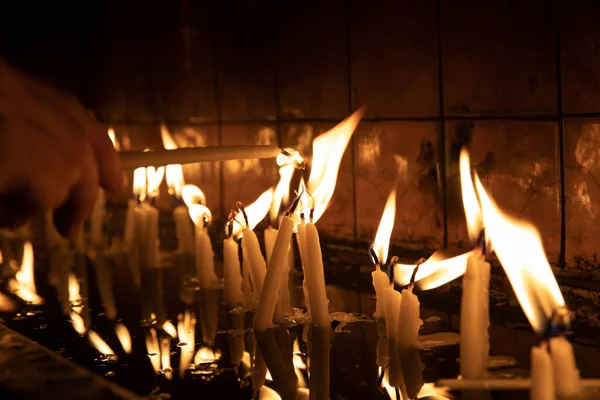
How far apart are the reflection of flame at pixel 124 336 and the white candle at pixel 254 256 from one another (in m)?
0.19

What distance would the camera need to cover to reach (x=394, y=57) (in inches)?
65.9

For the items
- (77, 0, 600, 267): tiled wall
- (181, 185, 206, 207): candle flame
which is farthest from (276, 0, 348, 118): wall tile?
(181, 185, 206, 207): candle flame

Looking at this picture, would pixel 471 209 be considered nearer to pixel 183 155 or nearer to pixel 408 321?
pixel 408 321

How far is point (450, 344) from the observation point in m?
1.11

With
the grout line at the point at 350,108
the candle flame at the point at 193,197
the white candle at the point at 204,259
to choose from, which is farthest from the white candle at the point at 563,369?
the grout line at the point at 350,108

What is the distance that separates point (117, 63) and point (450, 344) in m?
1.69

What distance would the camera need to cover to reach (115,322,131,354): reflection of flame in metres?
1.18

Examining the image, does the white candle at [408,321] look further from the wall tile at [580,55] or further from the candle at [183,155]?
the wall tile at [580,55]

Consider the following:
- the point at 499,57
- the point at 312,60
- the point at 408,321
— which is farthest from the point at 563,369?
the point at 312,60

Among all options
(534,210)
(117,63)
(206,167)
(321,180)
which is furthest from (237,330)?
(117,63)

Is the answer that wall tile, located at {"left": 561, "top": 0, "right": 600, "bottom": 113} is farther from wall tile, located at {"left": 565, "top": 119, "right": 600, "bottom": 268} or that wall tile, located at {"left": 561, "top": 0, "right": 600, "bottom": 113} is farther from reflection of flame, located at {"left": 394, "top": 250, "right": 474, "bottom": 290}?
reflection of flame, located at {"left": 394, "top": 250, "right": 474, "bottom": 290}

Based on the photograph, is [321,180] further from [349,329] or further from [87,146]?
[87,146]

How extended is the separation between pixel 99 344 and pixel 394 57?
2.59 feet

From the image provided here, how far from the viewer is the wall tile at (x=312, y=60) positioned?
179 cm
